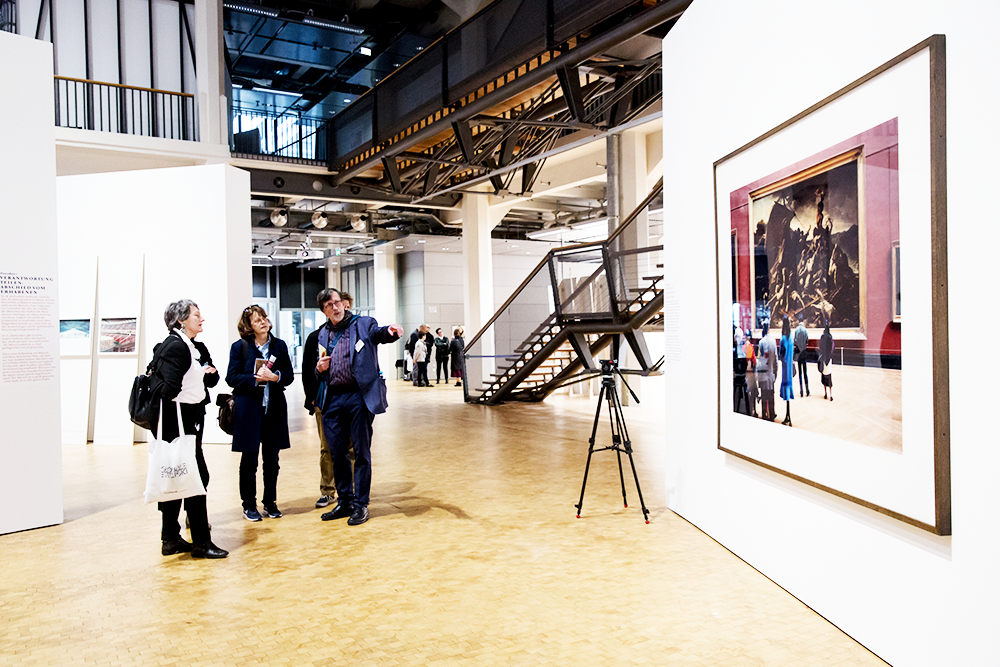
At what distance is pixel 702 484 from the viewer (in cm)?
523

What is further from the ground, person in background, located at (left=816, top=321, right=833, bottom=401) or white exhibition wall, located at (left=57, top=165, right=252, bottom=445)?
white exhibition wall, located at (left=57, top=165, right=252, bottom=445)

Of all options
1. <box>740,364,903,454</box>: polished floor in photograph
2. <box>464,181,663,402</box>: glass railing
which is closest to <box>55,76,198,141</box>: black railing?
<box>464,181,663,402</box>: glass railing

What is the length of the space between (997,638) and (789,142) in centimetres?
245

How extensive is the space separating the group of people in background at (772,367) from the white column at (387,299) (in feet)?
64.0

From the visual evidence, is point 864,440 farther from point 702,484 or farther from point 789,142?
point 702,484

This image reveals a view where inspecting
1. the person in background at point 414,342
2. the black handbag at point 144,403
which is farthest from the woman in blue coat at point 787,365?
the person in background at point 414,342

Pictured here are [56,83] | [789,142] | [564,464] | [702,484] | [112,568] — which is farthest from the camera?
[56,83]

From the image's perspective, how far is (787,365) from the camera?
3.85 meters

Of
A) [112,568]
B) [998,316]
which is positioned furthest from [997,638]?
[112,568]

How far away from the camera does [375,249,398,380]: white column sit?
23.4m

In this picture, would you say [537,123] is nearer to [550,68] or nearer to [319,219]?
[550,68]

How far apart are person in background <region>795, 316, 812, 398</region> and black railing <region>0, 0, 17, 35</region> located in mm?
13716

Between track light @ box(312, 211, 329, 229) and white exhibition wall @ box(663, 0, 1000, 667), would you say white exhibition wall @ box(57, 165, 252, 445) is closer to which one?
white exhibition wall @ box(663, 0, 1000, 667)

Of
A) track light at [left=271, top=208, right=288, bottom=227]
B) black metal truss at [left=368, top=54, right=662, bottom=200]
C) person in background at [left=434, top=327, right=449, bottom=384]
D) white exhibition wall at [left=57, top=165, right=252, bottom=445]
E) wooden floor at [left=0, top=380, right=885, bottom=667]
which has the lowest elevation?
wooden floor at [left=0, top=380, right=885, bottom=667]
